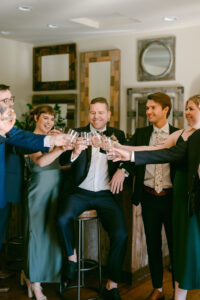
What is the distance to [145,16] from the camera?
19.8 feet

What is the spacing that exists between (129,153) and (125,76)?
4956 millimetres

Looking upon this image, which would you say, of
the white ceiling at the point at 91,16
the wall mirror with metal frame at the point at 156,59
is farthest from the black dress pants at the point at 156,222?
the wall mirror with metal frame at the point at 156,59

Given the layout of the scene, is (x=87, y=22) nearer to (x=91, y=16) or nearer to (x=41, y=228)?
(x=91, y=16)

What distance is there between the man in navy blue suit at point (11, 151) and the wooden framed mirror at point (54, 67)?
5.04 metres

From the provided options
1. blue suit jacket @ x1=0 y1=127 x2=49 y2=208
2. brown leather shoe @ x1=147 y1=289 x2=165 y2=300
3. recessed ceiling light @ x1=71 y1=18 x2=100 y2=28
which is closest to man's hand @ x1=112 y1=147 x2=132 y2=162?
blue suit jacket @ x1=0 y1=127 x2=49 y2=208

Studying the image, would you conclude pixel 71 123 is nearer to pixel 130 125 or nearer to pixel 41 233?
pixel 130 125

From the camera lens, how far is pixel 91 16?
6098mm

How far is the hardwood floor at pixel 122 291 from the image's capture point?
350 cm

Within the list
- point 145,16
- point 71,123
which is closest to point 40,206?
point 145,16

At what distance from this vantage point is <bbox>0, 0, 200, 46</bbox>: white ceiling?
5.33 m

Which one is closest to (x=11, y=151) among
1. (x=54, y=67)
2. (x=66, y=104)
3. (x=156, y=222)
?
(x=156, y=222)

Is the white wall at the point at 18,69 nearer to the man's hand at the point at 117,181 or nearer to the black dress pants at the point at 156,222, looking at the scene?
the man's hand at the point at 117,181

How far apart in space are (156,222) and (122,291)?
800mm

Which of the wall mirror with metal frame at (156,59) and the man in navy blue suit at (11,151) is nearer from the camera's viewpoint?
the man in navy blue suit at (11,151)
